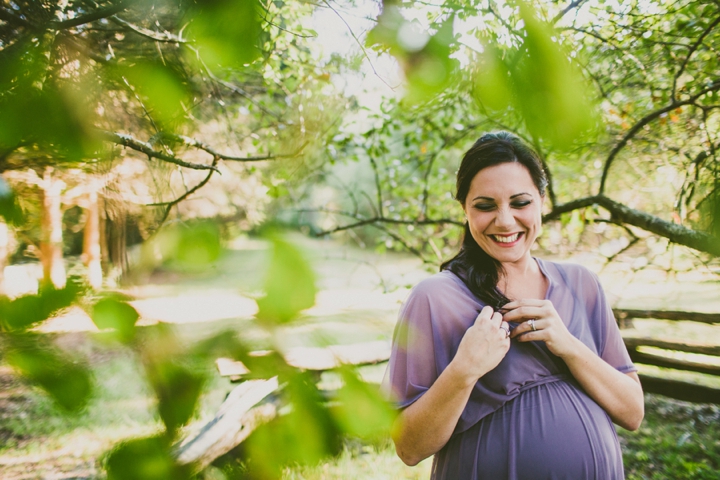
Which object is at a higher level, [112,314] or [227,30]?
[227,30]

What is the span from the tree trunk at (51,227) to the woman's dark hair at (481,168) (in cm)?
134

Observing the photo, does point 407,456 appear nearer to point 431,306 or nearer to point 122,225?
point 431,306

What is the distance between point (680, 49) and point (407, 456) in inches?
121

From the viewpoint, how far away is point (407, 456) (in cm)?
141

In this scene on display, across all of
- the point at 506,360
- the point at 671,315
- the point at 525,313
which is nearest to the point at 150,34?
the point at 525,313

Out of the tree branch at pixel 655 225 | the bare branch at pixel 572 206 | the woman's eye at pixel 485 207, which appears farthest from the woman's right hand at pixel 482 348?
the bare branch at pixel 572 206

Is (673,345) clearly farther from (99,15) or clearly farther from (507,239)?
(99,15)

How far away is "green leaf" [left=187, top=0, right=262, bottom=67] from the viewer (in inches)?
19.2

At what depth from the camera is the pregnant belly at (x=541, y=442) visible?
133 cm

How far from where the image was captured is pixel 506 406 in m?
1.45

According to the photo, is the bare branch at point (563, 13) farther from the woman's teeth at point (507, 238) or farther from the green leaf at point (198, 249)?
the woman's teeth at point (507, 238)

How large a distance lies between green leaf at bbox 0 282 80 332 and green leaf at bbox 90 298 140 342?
0.03m

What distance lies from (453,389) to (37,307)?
1.10 meters

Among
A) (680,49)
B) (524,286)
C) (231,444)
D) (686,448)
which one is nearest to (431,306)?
(524,286)
